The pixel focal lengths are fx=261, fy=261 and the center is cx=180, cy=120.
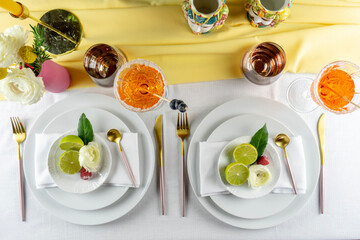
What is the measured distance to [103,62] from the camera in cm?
76

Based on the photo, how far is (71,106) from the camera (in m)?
0.77

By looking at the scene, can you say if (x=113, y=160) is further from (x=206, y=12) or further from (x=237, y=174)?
(x=206, y=12)

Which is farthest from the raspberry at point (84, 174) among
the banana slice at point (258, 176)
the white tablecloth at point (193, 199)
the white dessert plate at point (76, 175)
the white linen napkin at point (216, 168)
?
the banana slice at point (258, 176)

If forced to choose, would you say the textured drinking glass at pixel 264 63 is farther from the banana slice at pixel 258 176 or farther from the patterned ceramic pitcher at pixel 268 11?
the banana slice at pixel 258 176

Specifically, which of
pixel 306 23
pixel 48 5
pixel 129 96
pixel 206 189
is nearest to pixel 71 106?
pixel 129 96

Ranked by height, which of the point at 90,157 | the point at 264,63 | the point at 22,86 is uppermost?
the point at 264,63

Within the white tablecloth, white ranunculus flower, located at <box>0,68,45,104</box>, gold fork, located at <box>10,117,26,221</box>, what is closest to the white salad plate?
the white tablecloth

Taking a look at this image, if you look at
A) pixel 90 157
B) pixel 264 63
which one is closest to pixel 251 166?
pixel 264 63

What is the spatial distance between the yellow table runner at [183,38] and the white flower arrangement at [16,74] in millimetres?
229

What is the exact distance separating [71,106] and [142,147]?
243mm

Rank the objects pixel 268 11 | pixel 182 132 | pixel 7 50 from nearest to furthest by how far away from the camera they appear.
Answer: pixel 7 50
pixel 268 11
pixel 182 132

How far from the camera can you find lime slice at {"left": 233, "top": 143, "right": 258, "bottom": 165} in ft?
2.22

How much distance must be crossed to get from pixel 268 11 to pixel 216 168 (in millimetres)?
433

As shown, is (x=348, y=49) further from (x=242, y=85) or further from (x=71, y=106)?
(x=71, y=106)
